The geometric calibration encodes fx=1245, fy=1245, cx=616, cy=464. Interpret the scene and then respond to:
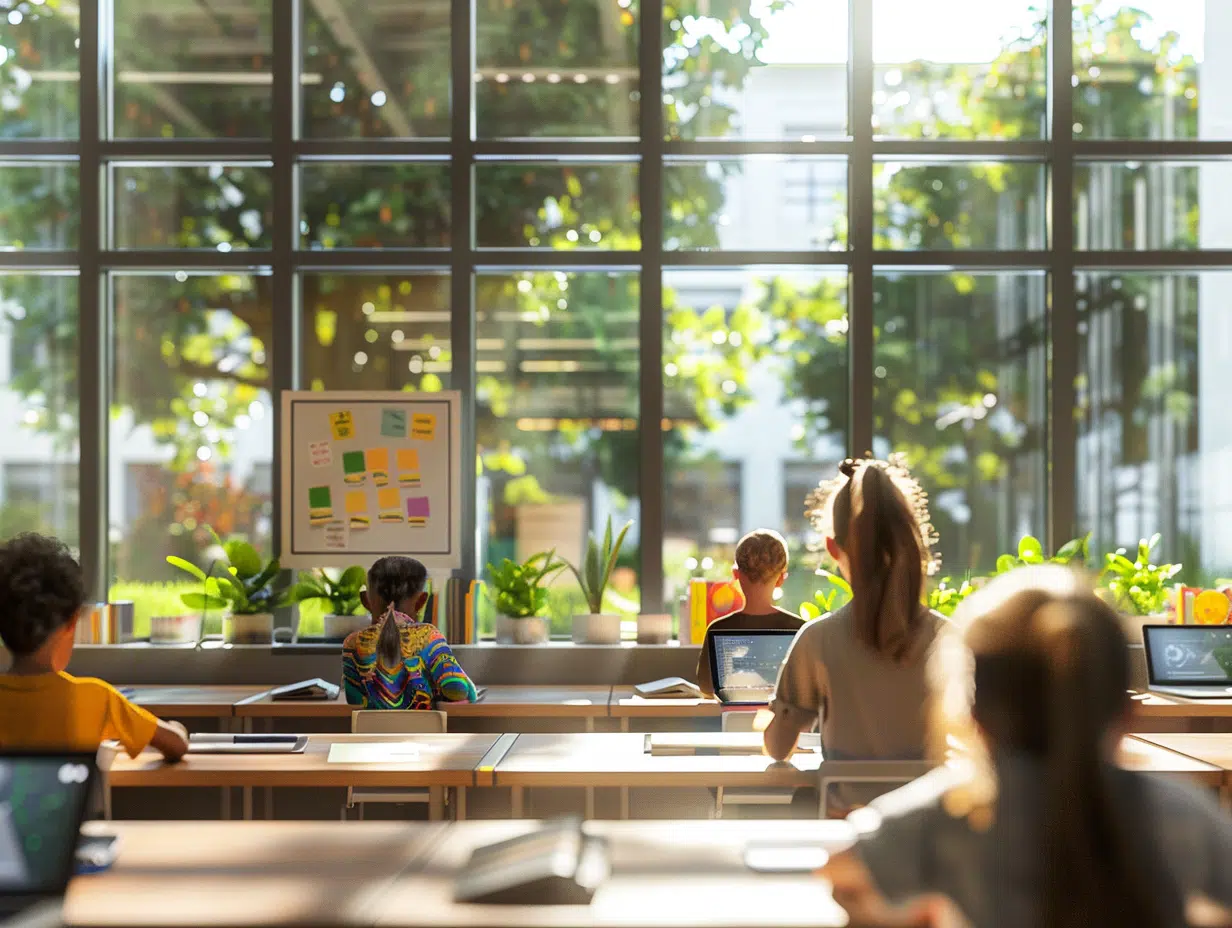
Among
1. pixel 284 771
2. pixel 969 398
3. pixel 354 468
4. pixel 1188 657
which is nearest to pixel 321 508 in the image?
pixel 354 468

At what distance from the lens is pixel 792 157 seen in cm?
602

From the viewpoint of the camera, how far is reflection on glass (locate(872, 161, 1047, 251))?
5.97 metres

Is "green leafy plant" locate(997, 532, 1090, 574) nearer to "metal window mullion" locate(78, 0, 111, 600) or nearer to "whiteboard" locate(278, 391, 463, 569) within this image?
"whiteboard" locate(278, 391, 463, 569)

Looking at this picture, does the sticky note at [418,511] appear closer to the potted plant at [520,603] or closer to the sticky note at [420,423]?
the sticky note at [420,423]

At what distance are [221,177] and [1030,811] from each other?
5.60 meters

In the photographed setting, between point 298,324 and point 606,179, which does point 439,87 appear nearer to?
point 606,179

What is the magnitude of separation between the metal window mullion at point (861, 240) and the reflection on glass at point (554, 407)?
3.45 ft

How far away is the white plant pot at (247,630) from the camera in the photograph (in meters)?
5.67

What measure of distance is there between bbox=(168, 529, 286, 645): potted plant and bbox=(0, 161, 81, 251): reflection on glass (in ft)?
5.77

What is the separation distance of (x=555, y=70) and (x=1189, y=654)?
3853mm

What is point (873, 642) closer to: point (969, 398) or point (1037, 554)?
point (1037, 554)

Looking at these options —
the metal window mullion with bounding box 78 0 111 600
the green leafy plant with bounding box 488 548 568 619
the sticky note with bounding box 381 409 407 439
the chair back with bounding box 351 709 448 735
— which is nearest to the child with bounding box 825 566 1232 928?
the chair back with bounding box 351 709 448 735

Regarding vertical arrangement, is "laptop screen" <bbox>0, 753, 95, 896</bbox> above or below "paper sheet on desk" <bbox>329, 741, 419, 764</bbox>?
above

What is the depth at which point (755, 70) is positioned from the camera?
606 centimetres
